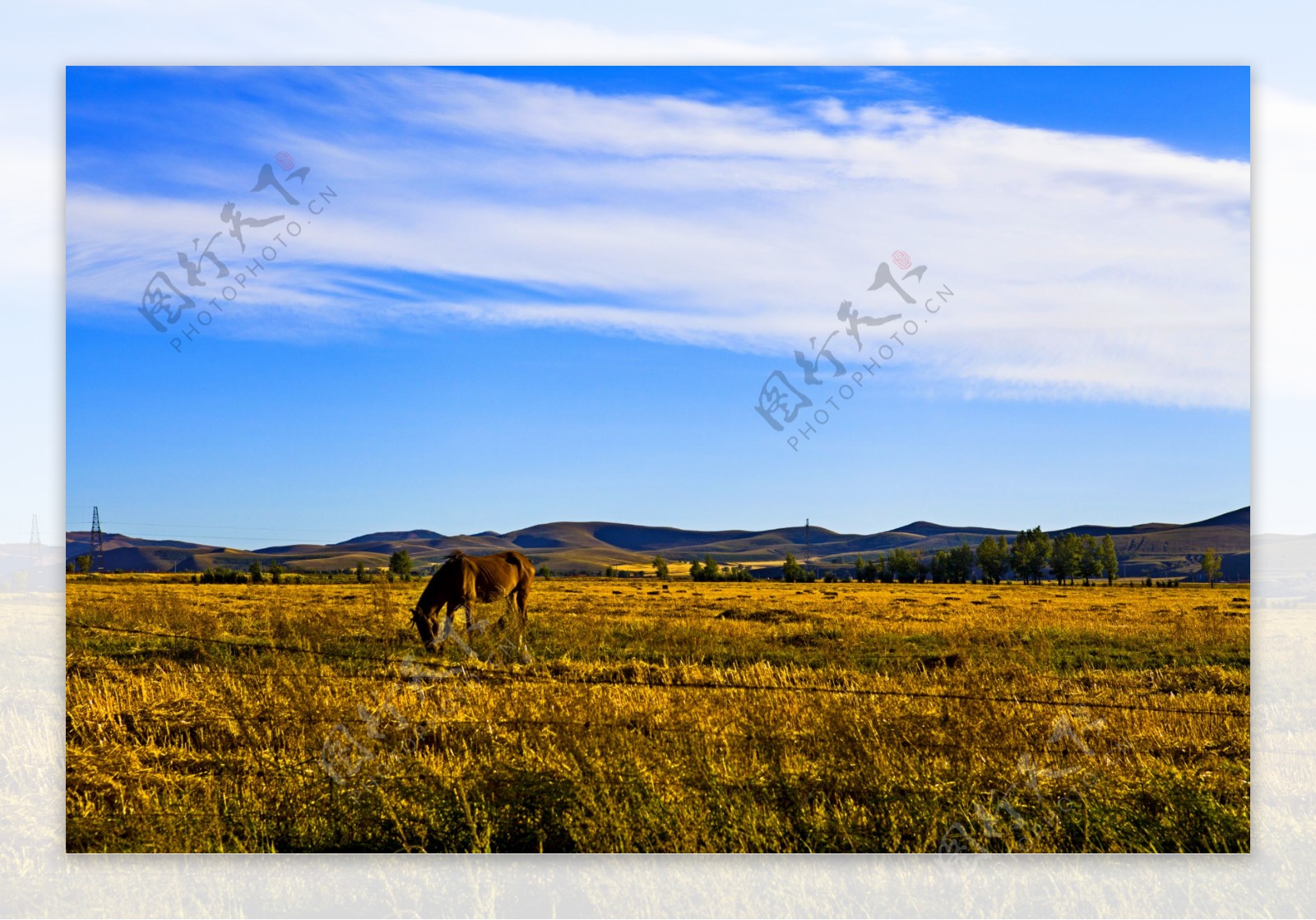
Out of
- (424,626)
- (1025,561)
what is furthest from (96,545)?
(1025,561)

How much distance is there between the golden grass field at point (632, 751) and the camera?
7266mm

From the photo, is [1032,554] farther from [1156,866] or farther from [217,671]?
[217,671]

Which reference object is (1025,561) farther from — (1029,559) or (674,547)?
(674,547)

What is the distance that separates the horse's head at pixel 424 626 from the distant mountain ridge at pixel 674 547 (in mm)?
1756

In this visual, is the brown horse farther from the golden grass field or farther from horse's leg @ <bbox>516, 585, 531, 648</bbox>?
the golden grass field

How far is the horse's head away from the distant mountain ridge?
5.76 ft

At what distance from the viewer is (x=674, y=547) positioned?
10586 millimetres

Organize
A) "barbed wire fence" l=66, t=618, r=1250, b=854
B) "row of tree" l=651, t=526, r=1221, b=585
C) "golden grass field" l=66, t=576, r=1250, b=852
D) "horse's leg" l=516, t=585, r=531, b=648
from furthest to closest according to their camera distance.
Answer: "horse's leg" l=516, t=585, r=531, b=648, "row of tree" l=651, t=526, r=1221, b=585, "barbed wire fence" l=66, t=618, r=1250, b=854, "golden grass field" l=66, t=576, r=1250, b=852

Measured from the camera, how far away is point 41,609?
26.3 ft

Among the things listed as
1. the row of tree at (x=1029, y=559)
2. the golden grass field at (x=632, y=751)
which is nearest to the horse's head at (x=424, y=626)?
the golden grass field at (x=632, y=751)

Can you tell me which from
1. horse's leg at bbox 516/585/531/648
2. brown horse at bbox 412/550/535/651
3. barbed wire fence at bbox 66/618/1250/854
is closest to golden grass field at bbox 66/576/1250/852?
barbed wire fence at bbox 66/618/1250/854

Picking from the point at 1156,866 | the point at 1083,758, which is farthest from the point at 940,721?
the point at 1156,866

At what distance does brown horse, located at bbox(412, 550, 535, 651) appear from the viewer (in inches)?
482

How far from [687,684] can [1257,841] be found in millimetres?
5240
